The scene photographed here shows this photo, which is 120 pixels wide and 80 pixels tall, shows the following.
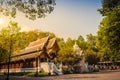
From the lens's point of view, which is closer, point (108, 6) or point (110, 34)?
point (110, 34)

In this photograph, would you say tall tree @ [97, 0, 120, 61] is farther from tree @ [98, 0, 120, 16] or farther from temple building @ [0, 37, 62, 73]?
temple building @ [0, 37, 62, 73]

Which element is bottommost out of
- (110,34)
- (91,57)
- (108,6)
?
(110,34)

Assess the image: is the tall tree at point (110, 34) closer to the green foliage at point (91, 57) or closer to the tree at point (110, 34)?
the tree at point (110, 34)

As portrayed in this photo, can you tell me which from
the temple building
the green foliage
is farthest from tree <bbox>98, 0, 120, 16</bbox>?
the green foliage

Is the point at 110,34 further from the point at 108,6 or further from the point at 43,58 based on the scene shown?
the point at 43,58

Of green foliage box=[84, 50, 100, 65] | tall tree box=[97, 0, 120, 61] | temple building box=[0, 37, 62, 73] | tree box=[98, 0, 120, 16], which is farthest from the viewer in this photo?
green foliage box=[84, 50, 100, 65]

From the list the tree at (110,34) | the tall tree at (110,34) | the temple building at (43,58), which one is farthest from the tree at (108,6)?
the temple building at (43,58)

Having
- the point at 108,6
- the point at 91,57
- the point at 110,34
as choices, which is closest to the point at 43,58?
the point at 108,6

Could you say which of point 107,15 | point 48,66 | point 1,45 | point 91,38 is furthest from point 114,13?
point 91,38

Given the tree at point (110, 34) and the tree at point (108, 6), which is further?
the tree at point (108, 6)

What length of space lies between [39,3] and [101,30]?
1745 cm

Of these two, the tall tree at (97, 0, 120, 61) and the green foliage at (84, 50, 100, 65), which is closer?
the tall tree at (97, 0, 120, 61)

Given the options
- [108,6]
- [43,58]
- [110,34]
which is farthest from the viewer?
[43,58]

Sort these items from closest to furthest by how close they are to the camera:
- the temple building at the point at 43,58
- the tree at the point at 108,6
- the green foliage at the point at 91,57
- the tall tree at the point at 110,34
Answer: the tall tree at the point at 110,34 → the tree at the point at 108,6 → the temple building at the point at 43,58 → the green foliage at the point at 91,57
